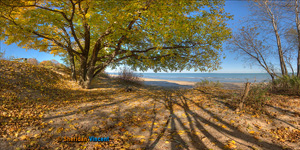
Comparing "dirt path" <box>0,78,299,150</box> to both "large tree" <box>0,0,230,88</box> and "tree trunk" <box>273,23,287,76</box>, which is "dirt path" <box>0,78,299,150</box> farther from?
"tree trunk" <box>273,23,287,76</box>

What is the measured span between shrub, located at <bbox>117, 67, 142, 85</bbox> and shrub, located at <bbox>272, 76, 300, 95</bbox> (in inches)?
389

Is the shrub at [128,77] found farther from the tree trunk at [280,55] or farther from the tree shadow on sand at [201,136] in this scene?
the tree trunk at [280,55]

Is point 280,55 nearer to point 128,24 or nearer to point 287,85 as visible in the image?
point 287,85

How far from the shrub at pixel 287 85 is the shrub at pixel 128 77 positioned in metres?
9.87

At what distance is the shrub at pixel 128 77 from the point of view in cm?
1307

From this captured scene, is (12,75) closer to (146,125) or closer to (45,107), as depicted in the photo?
(45,107)

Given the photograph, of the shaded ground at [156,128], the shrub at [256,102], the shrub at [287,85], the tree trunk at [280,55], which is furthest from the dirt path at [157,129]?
the tree trunk at [280,55]

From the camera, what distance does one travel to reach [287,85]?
20.8 feet

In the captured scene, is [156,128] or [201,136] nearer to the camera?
[201,136]

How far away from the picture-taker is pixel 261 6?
8.52m

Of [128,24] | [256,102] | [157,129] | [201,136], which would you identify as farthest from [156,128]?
[128,24]

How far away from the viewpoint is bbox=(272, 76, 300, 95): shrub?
5860 millimetres

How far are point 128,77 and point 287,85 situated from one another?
36.3 ft

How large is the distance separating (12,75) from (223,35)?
11472mm
